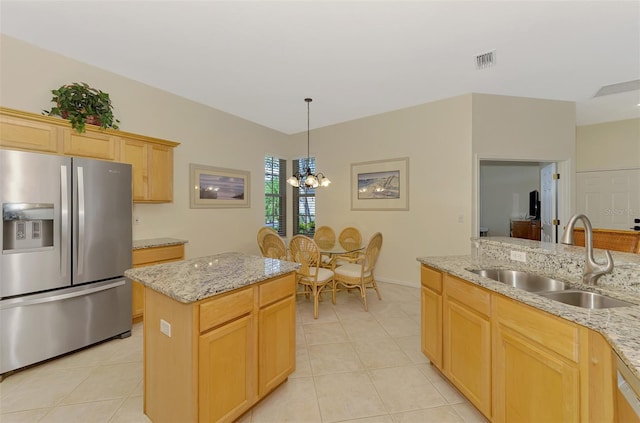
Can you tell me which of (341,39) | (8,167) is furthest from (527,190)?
(8,167)

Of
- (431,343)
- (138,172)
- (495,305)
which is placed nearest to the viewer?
(495,305)

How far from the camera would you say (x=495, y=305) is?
57.5 inches

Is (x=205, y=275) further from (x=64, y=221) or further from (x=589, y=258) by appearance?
(x=589, y=258)

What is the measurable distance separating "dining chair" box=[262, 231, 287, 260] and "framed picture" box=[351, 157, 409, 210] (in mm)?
1979

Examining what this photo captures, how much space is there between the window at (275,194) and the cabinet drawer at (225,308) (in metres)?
3.78

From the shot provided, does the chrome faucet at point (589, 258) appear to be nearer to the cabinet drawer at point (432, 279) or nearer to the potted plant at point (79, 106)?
the cabinet drawer at point (432, 279)

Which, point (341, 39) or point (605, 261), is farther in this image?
point (341, 39)

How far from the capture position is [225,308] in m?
1.42

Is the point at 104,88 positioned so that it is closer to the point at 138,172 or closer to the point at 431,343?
the point at 138,172

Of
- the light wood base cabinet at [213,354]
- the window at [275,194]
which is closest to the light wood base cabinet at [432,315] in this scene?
the light wood base cabinet at [213,354]

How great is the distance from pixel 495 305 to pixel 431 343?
0.83 meters

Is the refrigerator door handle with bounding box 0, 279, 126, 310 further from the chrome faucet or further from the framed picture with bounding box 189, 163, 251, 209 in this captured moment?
the chrome faucet

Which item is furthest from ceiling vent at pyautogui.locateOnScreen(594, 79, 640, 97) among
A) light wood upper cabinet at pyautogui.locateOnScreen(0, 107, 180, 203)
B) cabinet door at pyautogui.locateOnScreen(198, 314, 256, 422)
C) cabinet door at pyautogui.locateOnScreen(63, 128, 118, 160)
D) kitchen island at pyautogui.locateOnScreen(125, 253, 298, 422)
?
cabinet door at pyautogui.locateOnScreen(63, 128, 118, 160)

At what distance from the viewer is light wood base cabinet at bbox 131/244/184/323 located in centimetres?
278
